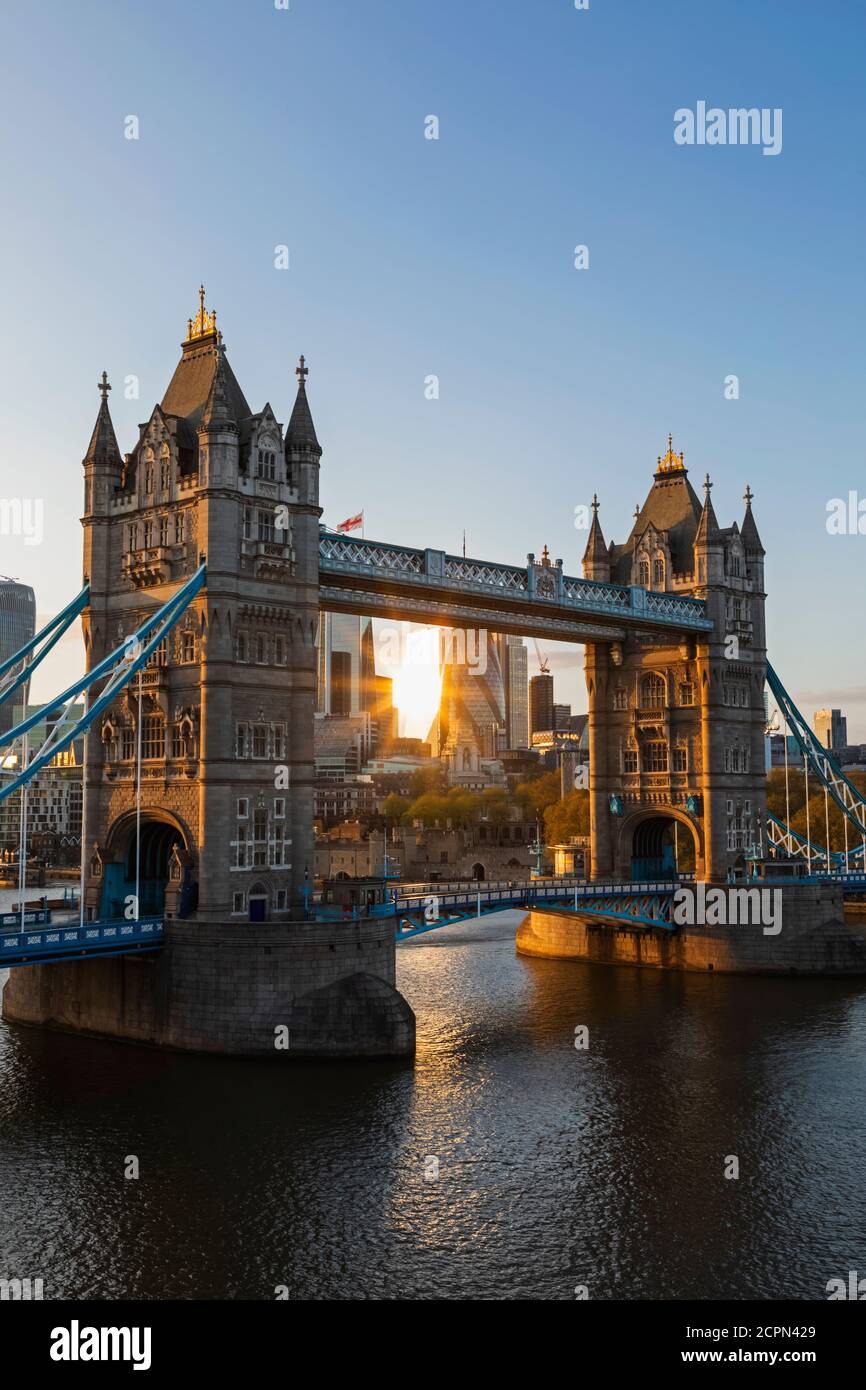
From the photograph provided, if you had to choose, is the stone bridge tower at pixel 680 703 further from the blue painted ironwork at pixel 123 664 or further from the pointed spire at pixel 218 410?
the blue painted ironwork at pixel 123 664

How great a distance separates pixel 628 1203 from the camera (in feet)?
121

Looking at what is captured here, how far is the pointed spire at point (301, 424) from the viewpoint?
5984 cm

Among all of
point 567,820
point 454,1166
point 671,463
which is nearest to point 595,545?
point 671,463

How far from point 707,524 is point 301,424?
34.7m

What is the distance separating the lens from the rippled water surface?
3231 centimetres

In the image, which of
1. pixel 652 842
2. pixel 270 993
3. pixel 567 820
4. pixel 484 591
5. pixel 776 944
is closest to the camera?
pixel 270 993

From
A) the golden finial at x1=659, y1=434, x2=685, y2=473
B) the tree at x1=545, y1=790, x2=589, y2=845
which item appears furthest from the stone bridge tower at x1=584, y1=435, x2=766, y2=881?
the tree at x1=545, y1=790, x2=589, y2=845

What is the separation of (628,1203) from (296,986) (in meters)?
18.4

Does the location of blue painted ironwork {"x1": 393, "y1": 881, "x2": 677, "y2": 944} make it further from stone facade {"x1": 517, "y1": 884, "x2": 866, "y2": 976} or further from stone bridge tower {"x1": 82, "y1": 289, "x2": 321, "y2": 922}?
stone bridge tower {"x1": 82, "y1": 289, "x2": 321, "y2": 922}

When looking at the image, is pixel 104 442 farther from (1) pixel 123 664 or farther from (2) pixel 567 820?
(2) pixel 567 820

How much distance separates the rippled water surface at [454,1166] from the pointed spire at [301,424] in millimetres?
28756

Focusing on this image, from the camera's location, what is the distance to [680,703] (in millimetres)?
85000

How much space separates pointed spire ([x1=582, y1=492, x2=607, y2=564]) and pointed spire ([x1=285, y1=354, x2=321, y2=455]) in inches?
1329
